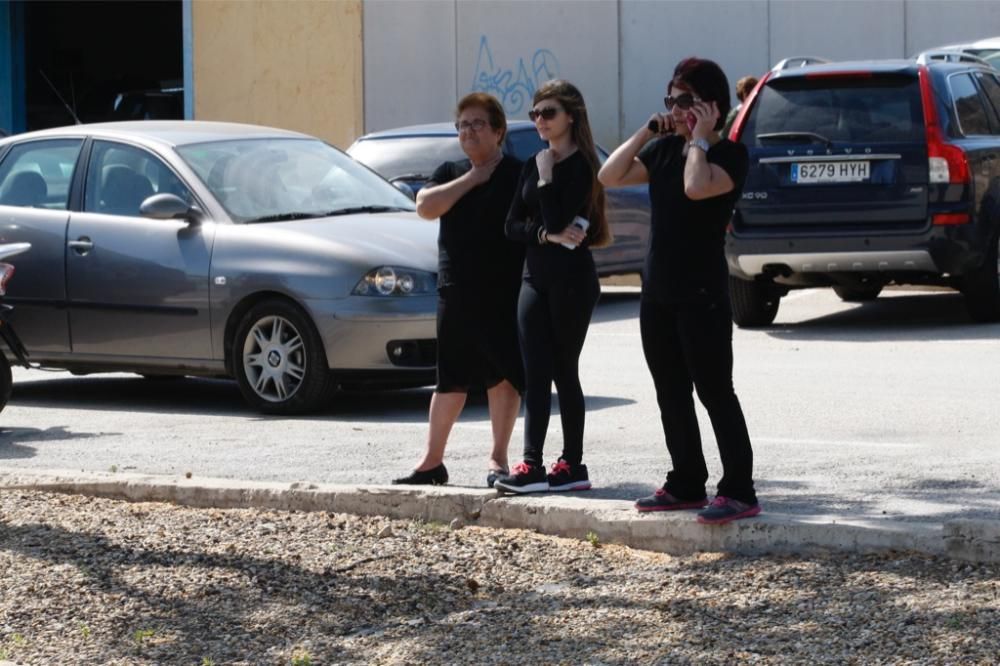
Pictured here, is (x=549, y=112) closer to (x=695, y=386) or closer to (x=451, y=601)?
(x=695, y=386)

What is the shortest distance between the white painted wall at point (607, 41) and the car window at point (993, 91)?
7519mm

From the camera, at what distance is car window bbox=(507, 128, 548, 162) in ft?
48.7

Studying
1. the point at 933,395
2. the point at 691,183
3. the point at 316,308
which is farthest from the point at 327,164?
the point at 691,183

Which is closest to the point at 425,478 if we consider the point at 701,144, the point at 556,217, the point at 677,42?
the point at 556,217

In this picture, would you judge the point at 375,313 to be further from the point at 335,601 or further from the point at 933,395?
the point at 335,601

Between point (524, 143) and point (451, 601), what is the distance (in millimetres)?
9539

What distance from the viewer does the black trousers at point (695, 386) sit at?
20.2 feet

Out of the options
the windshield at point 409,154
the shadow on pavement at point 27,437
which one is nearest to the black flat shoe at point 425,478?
the shadow on pavement at point 27,437

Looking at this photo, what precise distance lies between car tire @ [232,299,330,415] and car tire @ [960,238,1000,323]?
5290mm

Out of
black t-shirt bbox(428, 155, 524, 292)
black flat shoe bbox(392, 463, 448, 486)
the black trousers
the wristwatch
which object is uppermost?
the wristwatch

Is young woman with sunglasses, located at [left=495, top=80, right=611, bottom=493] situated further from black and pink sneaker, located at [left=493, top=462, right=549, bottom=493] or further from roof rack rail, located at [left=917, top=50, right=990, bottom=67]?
roof rack rail, located at [left=917, top=50, right=990, bottom=67]

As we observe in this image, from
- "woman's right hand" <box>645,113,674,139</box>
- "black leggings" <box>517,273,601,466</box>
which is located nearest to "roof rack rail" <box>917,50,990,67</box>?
"black leggings" <box>517,273,601,466</box>

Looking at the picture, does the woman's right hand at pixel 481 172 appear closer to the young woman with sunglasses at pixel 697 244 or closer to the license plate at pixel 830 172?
the young woman with sunglasses at pixel 697 244

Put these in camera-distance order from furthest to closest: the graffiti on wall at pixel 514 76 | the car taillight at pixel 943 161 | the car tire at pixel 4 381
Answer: the graffiti on wall at pixel 514 76 → the car taillight at pixel 943 161 → the car tire at pixel 4 381
